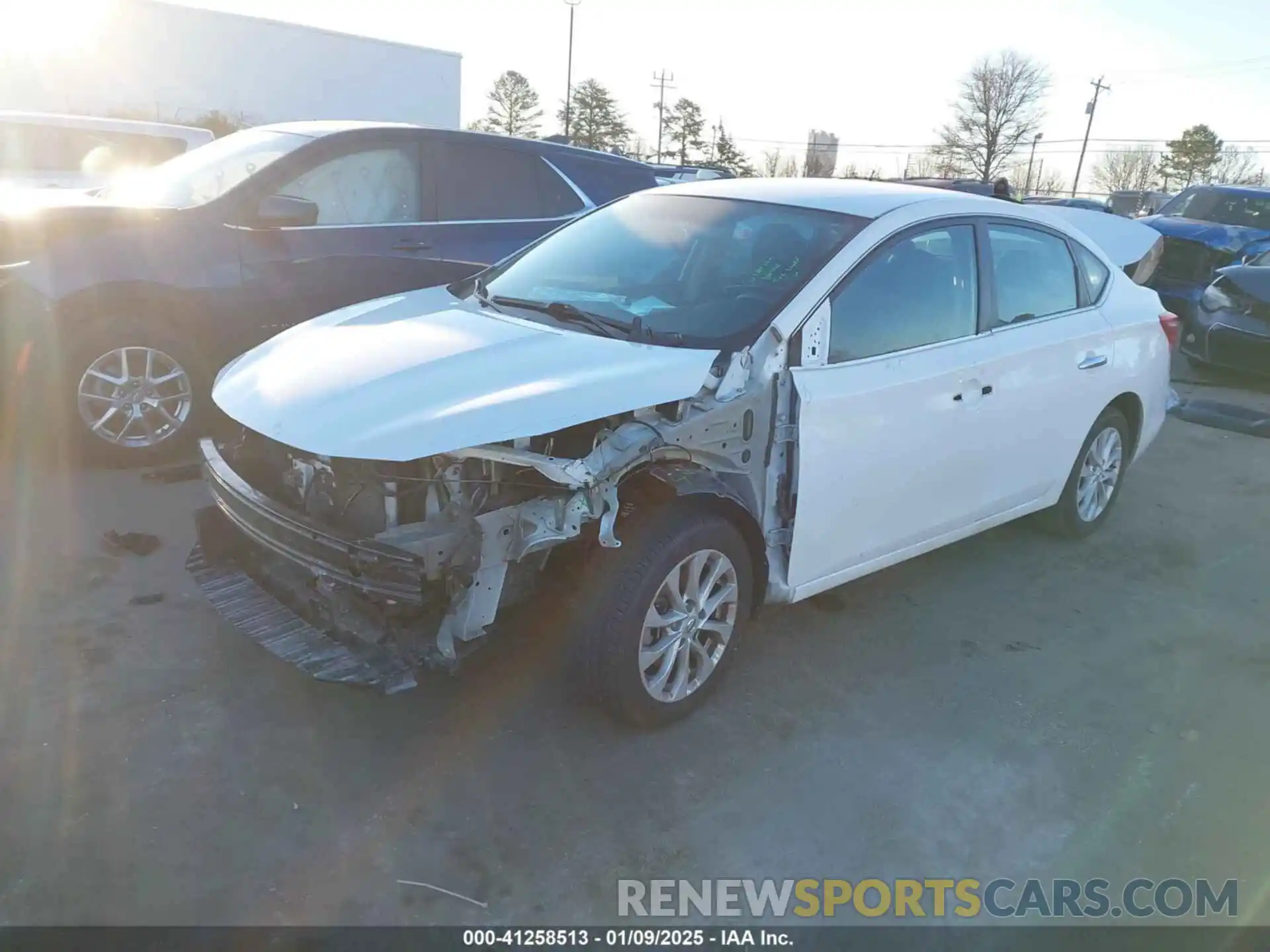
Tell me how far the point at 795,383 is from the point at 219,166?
405 centimetres

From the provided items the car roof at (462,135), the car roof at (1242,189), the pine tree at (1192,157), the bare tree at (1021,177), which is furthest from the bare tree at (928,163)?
the car roof at (462,135)

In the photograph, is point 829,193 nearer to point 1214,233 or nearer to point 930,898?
point 930,898

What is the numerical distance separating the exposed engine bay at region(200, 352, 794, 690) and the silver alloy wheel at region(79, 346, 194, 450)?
84.6 inches

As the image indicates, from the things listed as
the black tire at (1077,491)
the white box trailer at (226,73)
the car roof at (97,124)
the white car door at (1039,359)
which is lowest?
the black tire at (1077,491)

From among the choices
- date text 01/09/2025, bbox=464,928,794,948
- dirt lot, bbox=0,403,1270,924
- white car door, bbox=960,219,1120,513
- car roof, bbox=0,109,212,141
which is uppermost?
car roof, bbox=0,109,212,141

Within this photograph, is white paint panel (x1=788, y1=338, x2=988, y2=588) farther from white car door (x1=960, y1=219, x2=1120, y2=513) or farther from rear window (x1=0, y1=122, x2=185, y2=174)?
rear window (x1=0, y1=122, x2=185, y2=174)

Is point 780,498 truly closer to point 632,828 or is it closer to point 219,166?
point 632,828

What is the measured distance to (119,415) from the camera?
16.8 ft

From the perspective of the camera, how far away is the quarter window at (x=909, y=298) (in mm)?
3477

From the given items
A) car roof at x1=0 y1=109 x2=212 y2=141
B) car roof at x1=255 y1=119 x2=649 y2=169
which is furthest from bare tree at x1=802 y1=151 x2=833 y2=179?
car roof at x1=255 y1=119 x2=649 y2=169

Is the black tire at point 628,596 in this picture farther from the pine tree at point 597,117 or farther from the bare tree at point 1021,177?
the bare tree at point 1021,177

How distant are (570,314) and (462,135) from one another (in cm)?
307

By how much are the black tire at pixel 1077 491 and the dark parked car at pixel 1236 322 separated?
479 centimetres

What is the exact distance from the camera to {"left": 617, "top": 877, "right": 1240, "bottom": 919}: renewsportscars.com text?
2.57m
